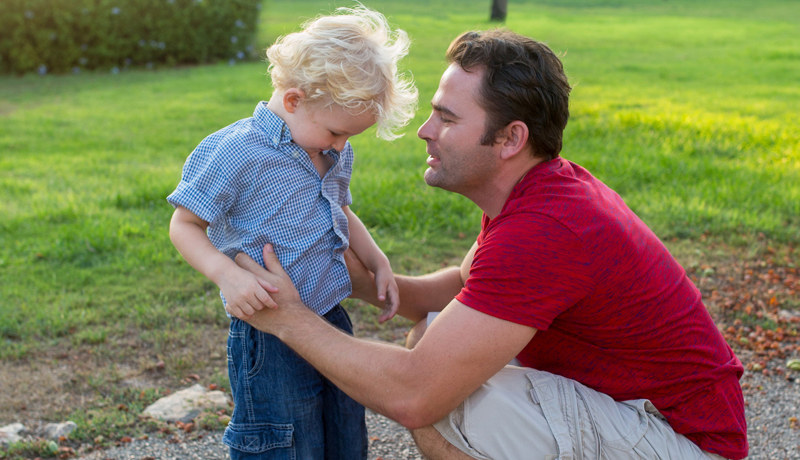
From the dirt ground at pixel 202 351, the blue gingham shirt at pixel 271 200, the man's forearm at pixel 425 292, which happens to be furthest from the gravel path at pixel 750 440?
the blue gingham shirt at pixel 271 200

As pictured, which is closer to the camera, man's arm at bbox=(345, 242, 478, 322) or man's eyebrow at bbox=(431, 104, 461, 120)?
man's eyebrow at bbox=(431, 104, 461, 120)

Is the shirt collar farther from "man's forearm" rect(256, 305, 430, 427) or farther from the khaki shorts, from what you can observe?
the khaki shorts

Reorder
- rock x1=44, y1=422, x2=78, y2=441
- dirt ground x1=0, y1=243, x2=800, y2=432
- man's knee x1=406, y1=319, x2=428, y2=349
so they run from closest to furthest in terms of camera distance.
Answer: man's knee x1=406, y1=319, x2=428, y2=349 → rock x1=44, y1=422, x2=78, y2=441 → dirt ground x1=0, y1=243, x2=800, y2=432

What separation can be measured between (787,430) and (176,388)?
269 cm

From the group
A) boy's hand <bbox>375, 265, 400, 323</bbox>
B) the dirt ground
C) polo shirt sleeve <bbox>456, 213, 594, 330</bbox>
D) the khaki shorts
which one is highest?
polo shirt sleeve <bbox>456, 213, 594, 330</bbox>

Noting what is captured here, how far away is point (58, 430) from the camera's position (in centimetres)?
330

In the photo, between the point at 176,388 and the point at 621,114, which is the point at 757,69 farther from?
the point at 176,388

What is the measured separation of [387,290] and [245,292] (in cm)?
73

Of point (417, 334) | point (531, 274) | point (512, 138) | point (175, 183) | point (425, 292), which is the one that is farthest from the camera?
point (175, 183)

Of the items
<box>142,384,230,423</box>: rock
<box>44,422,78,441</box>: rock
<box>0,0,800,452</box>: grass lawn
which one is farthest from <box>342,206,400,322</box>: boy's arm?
<box>44,422,78,441</box>: rock

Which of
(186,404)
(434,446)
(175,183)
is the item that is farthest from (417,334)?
(175,183)

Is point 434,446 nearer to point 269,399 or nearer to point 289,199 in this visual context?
point 269,399

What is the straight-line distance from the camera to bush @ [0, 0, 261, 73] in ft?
43.7

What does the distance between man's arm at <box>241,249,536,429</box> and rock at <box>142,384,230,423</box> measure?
116cm
